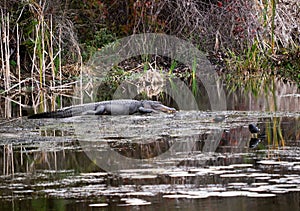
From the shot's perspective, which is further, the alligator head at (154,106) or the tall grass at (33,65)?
the tall grass at (33,65)

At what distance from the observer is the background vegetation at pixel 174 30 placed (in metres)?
15.3

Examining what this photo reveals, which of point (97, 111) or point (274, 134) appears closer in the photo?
point (274, 134)

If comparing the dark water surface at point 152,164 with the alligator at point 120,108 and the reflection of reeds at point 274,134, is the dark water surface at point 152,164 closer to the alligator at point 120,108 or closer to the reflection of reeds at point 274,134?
the reflection of reeds at point 274,134

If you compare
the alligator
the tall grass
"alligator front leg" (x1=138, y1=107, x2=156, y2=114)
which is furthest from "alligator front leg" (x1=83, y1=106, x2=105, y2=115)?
the tall grass

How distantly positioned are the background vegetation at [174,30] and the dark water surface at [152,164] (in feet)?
18.8

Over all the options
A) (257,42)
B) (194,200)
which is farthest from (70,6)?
(194,200)

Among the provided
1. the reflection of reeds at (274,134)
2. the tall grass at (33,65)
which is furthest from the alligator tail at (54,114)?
the reflection of reeds at (274,134)

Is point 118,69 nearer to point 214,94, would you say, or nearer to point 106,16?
point 106,16

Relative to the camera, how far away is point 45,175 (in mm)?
5551

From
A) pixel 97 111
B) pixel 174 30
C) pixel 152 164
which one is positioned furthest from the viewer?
pixel 174 30

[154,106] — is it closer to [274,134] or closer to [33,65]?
[274,134]

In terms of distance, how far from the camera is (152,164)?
583 centimetres

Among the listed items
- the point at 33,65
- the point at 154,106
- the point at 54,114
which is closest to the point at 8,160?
the point at 54,114

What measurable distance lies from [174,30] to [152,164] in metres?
13.0
